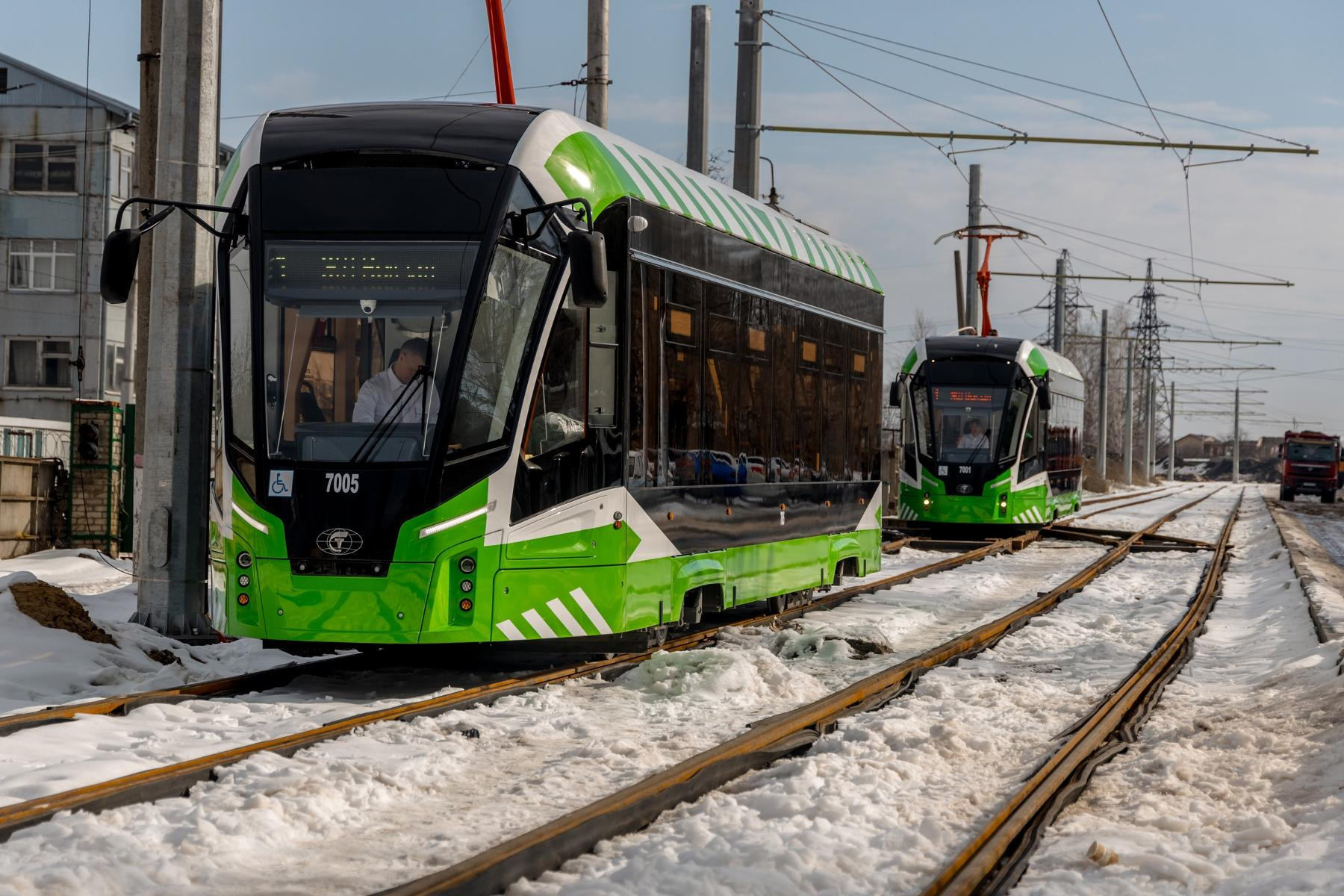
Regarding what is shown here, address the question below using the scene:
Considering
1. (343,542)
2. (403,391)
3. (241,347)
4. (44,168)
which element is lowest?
(343,542)

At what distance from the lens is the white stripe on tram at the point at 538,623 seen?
899 centimetres

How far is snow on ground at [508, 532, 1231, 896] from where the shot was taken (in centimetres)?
506

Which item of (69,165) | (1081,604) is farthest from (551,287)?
(69,165)

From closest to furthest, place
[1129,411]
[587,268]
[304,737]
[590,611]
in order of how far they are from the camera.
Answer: [304,737], [587,268], [590,611], [1129,411]

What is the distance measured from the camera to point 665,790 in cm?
599

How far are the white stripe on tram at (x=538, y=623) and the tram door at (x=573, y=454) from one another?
0.28 m

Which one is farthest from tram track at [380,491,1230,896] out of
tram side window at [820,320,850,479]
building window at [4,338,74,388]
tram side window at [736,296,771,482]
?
building window at [4,338,74,388]

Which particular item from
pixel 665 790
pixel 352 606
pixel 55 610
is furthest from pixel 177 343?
pixel 665 790

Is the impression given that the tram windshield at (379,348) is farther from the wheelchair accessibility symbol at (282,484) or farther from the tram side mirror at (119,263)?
the tram side mirror at (119,263)

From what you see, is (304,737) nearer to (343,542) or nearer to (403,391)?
(343,542)

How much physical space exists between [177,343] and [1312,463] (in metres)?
64.6

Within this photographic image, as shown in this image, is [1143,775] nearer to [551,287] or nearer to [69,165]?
[551,287]

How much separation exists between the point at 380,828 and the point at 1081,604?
35.6 feet

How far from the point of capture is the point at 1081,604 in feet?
50.6
